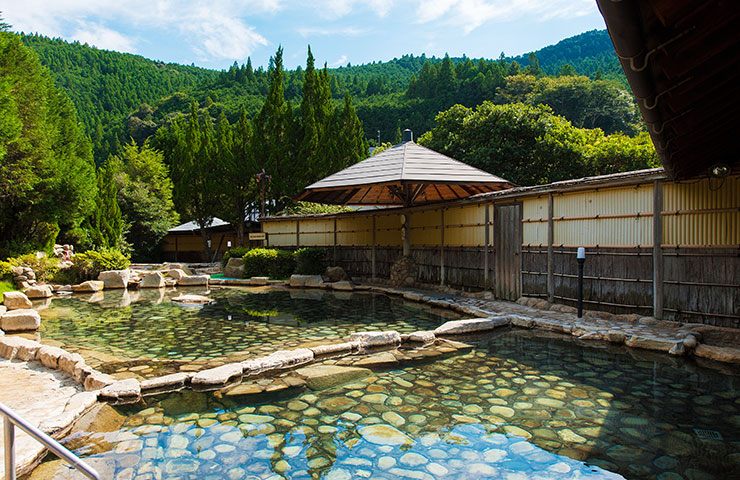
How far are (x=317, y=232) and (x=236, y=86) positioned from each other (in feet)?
148

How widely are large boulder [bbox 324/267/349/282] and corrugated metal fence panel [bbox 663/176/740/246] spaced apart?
34.0 ft

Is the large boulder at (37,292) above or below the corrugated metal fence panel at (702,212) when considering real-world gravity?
below

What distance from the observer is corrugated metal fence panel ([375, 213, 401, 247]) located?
48.6 ft

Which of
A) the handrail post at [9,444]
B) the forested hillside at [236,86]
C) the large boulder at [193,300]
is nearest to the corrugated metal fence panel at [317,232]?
the large boulder at [193,300]

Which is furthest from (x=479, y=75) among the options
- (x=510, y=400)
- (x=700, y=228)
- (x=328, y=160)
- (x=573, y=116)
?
(x=510, y=400)

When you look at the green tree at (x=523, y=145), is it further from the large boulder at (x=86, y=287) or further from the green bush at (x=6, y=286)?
the green bush at (x=6, y=286)

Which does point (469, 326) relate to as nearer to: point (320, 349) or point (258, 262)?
point (320, 349)

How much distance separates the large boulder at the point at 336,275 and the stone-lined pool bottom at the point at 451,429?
34.2ft

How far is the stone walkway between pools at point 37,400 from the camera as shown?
3.53m

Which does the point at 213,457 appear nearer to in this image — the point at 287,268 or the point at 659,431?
the point at 659,431

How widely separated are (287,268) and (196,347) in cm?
1033

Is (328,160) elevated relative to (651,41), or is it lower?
elevated

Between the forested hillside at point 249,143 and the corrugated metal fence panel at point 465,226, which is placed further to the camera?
the forested hillside at point 249,143

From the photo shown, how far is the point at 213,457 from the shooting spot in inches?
141
